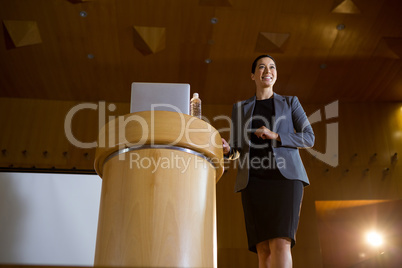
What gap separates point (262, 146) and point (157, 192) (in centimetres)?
71

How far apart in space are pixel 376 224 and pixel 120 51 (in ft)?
13.5

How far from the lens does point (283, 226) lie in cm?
169

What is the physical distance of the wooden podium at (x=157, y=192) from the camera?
4.11 ft

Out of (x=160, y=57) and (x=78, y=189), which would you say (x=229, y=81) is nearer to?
(x=160, y=57)

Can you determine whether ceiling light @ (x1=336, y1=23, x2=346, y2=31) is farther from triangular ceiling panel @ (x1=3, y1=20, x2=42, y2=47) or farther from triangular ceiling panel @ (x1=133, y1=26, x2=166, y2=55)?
triangular ceiling panel @ (x1=3, y1=20, x2=42, y2=47)

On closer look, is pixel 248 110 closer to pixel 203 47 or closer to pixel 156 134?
pixel 156 134

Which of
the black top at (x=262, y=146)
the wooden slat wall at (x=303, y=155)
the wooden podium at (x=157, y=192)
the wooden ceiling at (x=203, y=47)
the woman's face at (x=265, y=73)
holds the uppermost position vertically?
the wooden ceiling at (x=203, y=47)

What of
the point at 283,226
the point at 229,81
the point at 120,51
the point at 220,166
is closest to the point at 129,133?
the point at 220,166

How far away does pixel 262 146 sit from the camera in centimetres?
188

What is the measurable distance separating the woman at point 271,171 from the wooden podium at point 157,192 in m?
0.35

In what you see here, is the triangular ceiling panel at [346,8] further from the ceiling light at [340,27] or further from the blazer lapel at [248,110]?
the blazer lapel at [248,110]

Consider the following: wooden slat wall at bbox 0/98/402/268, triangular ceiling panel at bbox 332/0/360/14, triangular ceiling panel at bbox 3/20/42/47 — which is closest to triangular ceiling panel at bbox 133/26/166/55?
triangular ceiling panel at bbox 3/20/42/47

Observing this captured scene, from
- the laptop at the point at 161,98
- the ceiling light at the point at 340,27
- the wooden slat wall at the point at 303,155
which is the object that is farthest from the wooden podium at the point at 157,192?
the wooden slat wall at the point at 303,155

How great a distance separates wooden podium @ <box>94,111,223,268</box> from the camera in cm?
125
